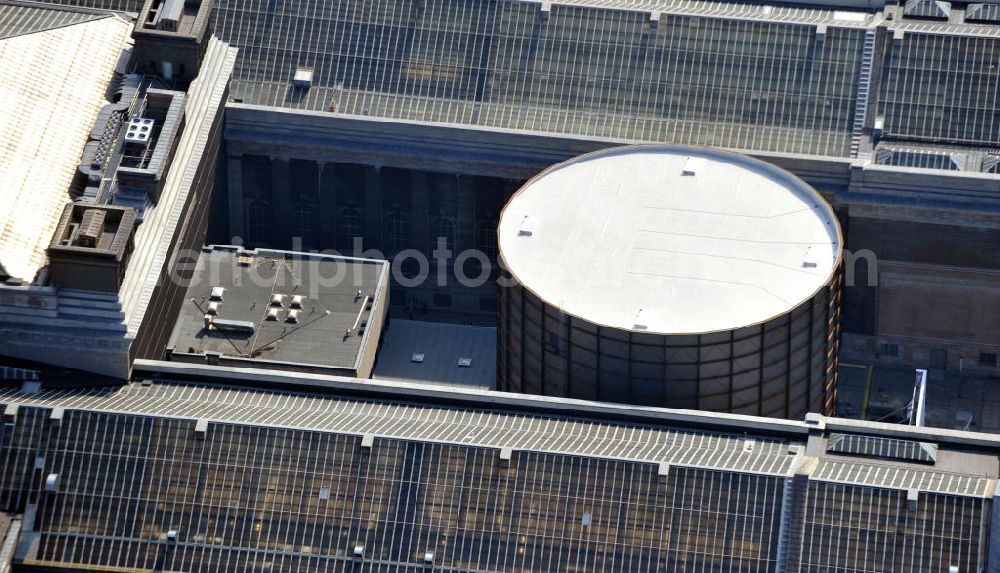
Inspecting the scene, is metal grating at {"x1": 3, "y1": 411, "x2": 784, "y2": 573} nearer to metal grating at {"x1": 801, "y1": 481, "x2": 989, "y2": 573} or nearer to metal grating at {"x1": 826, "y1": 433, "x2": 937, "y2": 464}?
metal grating at {"x1": 801, "y1": 481, "x2": 989, "y2": 573}

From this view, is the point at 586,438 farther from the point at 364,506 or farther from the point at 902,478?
the point at 902,478

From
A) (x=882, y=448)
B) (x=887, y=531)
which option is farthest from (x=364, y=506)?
(x=882, y=448)

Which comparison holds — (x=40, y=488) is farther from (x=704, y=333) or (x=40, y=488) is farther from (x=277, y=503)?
(x=704, y=333)

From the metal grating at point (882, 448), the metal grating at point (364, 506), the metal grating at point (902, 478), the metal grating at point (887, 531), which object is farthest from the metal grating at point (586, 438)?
the metal grating at point (887, 531)

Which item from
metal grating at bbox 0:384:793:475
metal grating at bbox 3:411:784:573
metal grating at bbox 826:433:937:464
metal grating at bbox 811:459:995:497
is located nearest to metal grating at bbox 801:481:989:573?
metal grating at bbox 811:459:995:497

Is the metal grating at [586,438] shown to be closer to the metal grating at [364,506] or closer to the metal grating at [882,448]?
the metal grating at [364,506]
